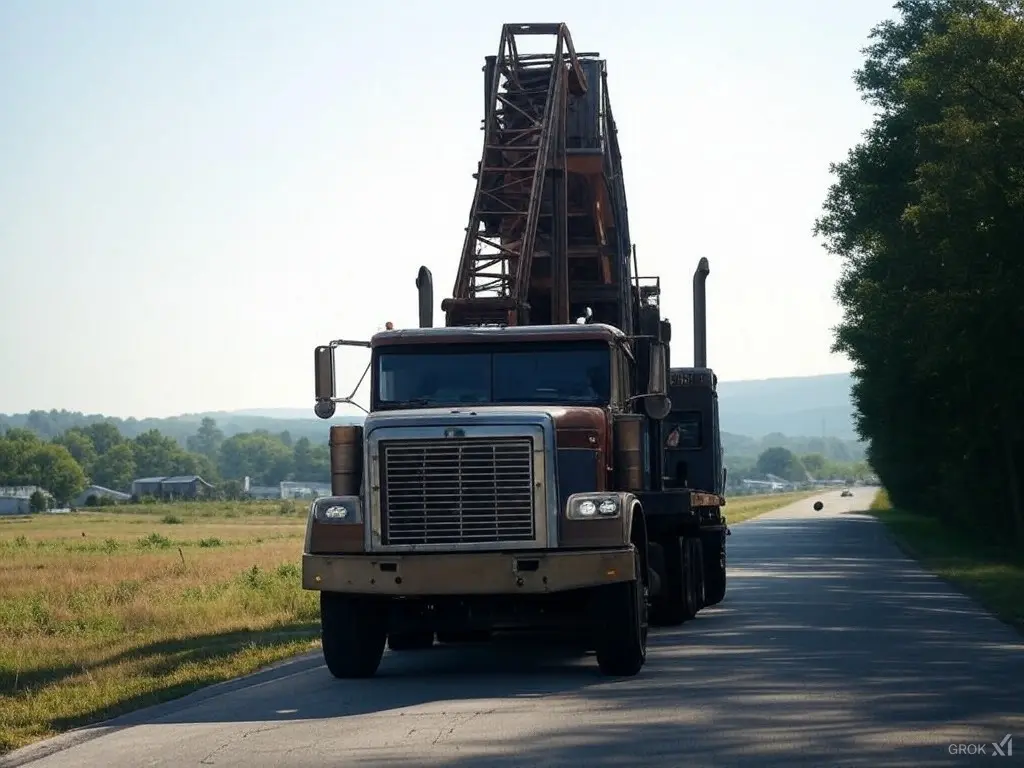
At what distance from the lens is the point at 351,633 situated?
49.8 ft

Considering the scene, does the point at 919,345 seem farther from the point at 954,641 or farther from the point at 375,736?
the point at 375,736

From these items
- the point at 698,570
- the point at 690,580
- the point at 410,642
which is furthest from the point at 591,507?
the point at 698,570

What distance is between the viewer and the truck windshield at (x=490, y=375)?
618 inches

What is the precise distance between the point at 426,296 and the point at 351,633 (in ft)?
17.1

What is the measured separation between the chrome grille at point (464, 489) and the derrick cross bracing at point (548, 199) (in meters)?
3.76


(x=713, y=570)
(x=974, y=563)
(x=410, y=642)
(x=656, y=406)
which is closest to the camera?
(x=656, y=406)

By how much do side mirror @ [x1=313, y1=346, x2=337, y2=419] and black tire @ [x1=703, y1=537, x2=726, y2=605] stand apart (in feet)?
34.8

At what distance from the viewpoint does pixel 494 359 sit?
622 inches

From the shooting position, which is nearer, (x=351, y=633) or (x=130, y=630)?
(x=351, y=633)

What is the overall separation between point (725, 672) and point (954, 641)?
4344 mm

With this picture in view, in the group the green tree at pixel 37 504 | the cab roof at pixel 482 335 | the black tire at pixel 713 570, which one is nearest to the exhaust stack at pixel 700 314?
Answer: the black tire at pixel 713 570

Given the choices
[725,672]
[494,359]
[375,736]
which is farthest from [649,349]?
[375,736]

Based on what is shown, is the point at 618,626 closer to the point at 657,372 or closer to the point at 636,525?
the point at 636,525

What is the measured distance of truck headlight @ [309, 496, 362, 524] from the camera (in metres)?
14.8
